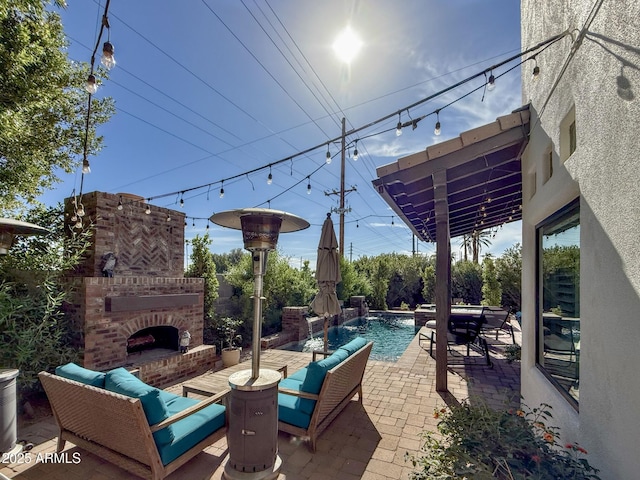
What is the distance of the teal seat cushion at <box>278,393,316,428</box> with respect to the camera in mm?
3165

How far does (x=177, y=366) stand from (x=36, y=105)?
5.21 meters

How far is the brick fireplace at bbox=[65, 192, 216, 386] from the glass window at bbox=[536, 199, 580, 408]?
495cm

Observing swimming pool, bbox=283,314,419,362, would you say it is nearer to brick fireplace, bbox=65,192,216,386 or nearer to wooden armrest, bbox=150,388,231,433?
brick fireplace, bbox=65,192,216,386

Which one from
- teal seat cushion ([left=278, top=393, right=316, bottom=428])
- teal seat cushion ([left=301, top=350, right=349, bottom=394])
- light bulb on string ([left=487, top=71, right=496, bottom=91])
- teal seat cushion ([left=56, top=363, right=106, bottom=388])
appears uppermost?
light bulb on string ([left=487, top=71, right=496, bottom=91])

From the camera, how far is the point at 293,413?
3.24 m

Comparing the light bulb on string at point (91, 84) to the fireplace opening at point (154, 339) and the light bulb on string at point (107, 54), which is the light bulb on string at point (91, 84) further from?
the fireplace opening at point (154, 339)

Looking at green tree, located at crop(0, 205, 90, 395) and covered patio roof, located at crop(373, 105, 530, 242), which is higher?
covered patio roof, located at crop(373, 105, 530, 242)

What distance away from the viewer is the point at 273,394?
2674 millimetres

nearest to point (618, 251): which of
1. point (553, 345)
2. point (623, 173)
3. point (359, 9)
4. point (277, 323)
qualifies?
point (623, 173)

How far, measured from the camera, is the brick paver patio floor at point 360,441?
9.19 ft

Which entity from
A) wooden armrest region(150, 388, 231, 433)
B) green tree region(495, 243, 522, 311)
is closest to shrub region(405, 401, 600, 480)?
wooden armrest region(150, 388, 231, 433)

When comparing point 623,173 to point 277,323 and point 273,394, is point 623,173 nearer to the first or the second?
point 273,394

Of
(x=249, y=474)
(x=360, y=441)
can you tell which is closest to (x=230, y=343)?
(x=360, y=441)

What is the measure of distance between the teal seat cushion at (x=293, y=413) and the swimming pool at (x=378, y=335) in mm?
4316
